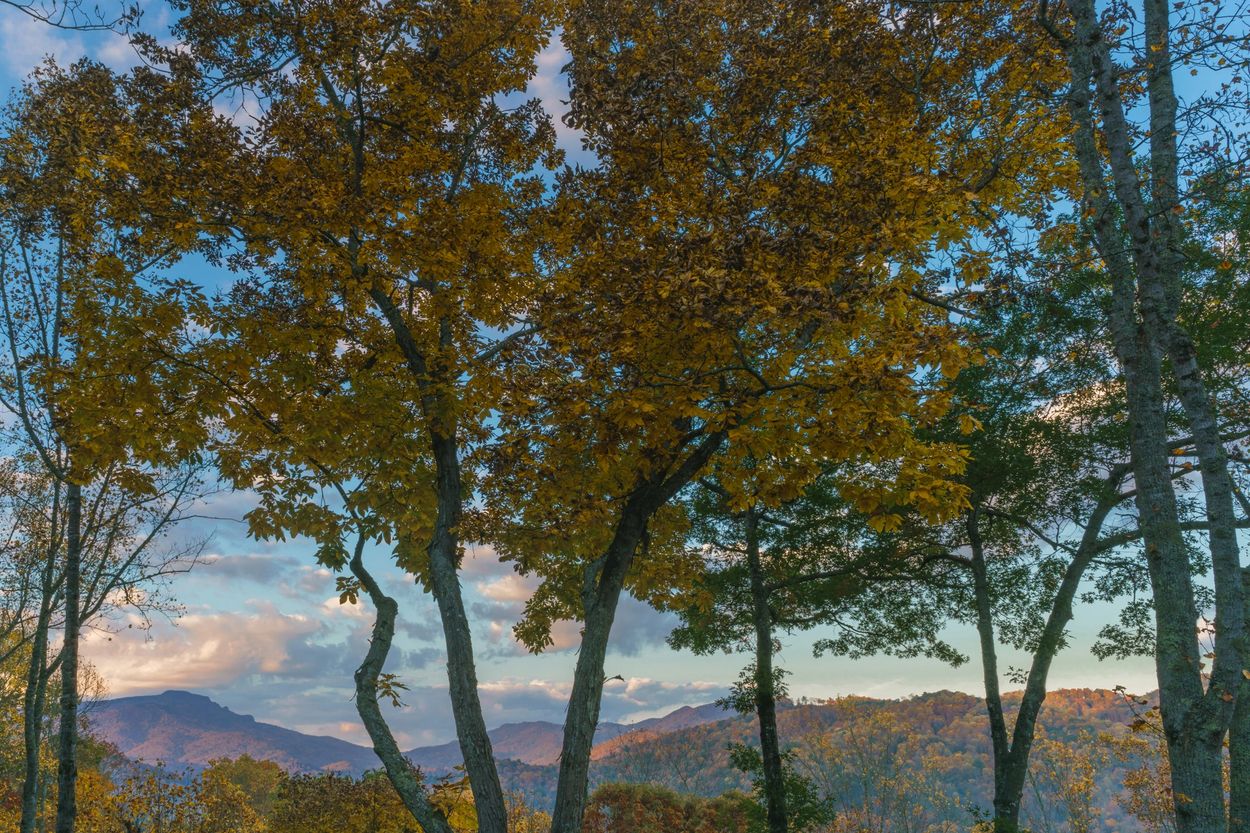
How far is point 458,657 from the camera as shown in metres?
9.23

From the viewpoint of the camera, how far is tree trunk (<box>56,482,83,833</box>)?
10.6m

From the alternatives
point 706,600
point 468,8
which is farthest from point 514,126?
point 706,600

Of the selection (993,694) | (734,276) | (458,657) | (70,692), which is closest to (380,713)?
(458,657)

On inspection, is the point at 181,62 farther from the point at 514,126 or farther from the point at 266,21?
the point at 514,126

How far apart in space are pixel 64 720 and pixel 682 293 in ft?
36.8

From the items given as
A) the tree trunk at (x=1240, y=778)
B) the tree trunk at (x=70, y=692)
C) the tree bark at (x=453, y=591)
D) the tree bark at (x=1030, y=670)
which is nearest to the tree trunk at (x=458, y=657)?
the tree bark at (x=453, y=591)

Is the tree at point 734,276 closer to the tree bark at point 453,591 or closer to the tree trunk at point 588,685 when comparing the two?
the tree trunk at point 588,685

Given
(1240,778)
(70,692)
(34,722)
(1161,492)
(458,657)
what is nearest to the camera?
→ (1161,492)

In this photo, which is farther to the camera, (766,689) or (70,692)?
(766,689)

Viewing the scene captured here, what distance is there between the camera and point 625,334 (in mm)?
7898

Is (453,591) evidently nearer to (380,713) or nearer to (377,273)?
(380,713)

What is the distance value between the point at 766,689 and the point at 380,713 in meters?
7.70

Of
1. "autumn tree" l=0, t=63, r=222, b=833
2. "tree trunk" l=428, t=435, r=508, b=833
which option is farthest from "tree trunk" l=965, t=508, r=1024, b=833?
"autumn tree" l=0, t=63, r=222, b=833

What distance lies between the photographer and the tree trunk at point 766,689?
13.5m
